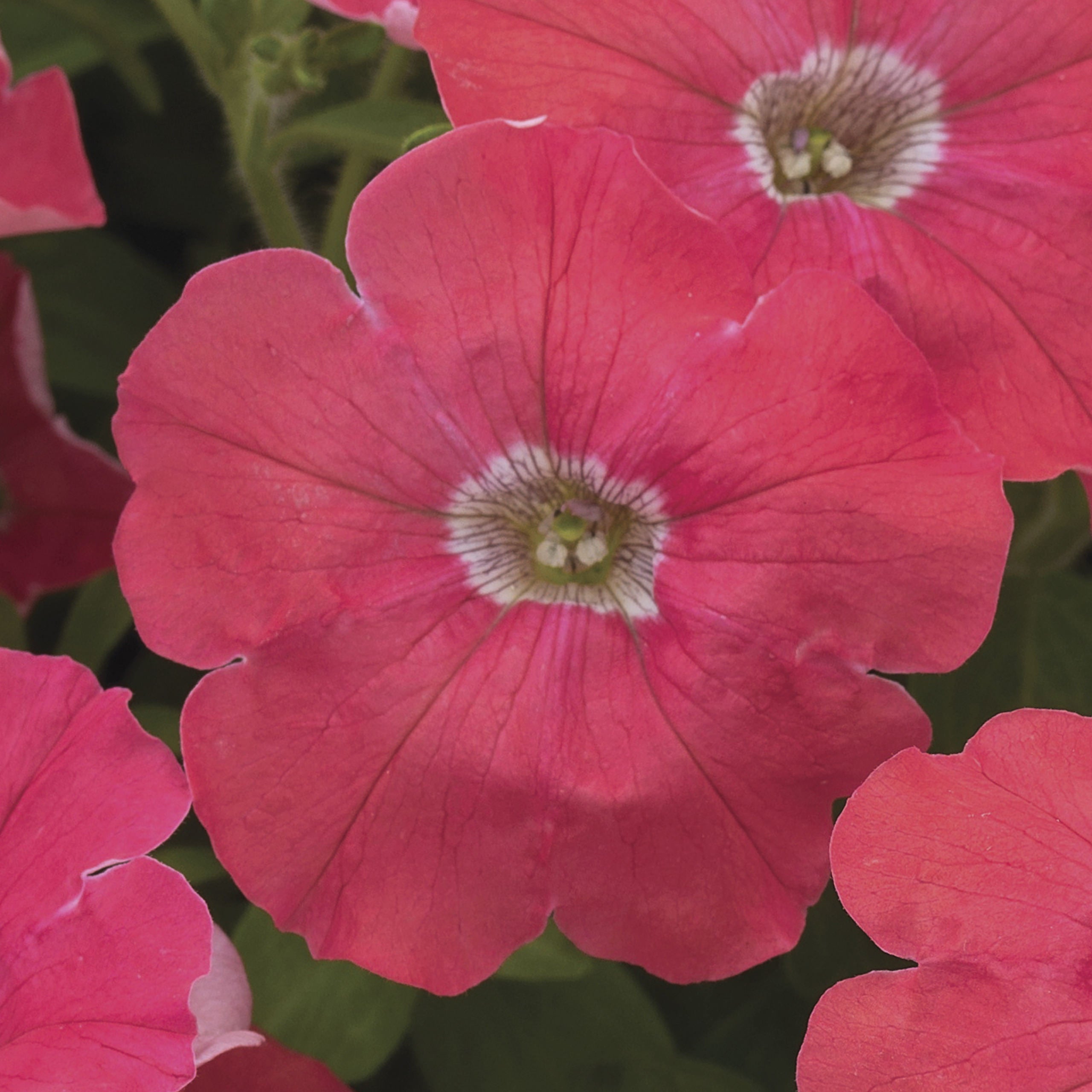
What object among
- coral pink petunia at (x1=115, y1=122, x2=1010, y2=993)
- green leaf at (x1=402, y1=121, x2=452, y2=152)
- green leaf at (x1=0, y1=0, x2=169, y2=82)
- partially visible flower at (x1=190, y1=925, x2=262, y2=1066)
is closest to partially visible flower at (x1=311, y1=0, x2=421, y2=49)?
green leaf at (x1=402, y1=121, x2=452, y2=152)

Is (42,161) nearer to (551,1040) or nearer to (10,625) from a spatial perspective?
(10,625)

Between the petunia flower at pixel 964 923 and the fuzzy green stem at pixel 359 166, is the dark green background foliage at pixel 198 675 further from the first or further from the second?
the petunia flower at pixel 964 923

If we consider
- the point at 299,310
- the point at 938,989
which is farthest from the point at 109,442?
the point at 938,989

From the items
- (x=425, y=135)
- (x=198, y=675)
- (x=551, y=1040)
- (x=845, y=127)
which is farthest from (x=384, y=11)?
(x=551, y=1040)

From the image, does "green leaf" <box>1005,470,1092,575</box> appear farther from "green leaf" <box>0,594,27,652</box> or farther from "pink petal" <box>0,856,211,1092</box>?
"green leaf" <box>0,594,27,652</box>

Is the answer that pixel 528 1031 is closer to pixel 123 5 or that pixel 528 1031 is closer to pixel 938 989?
pixel 938 989

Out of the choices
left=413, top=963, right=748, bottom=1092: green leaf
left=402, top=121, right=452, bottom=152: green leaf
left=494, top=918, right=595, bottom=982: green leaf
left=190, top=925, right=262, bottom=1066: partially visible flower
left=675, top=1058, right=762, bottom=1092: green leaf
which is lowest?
left=413, top=963, right=748, bottom=1092: green leaf
